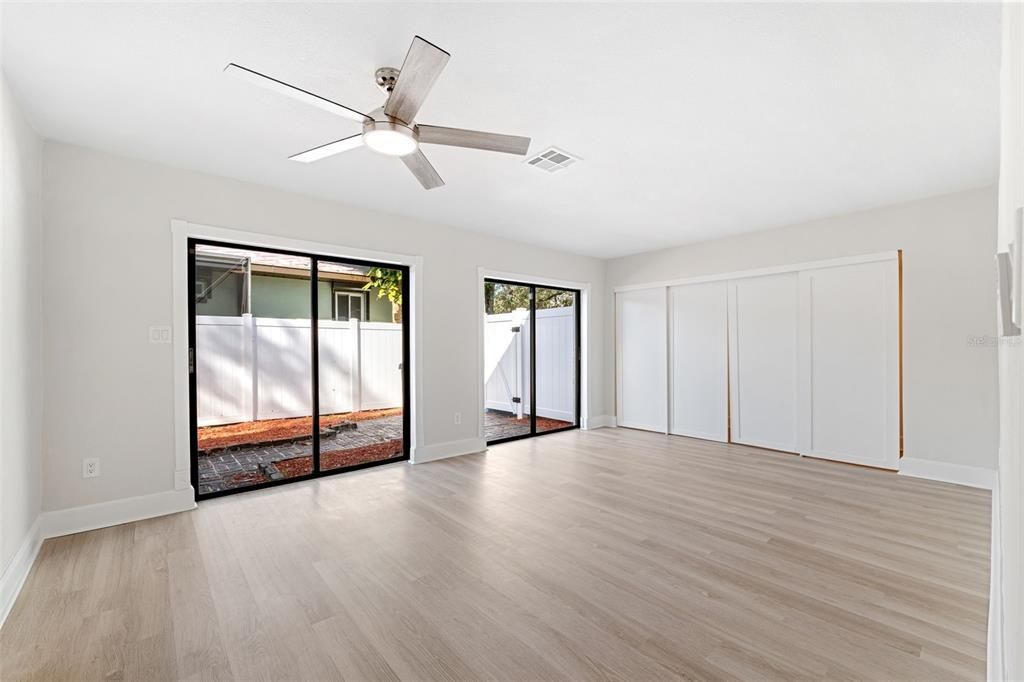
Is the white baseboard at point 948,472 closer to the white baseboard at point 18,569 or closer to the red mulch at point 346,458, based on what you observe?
the red mulch at point 346,458

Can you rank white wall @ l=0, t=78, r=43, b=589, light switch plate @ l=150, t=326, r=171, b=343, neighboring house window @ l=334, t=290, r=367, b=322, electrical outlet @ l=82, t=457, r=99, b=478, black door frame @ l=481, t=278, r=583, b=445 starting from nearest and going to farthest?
white wall @ l=0, t=78, r=43, b=589
electrical outlet @ l=82, t=457, r=99, b=478
light switch plate @ l=150, t=326, r=171, b=343
neighboring house window @ l=334, t=290, r=367, b=322
black door frame @ l=481, t=278, r=583, b=445

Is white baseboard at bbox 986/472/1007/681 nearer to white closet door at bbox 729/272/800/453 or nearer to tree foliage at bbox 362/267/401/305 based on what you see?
white closet door at bbox 729/272/800/453

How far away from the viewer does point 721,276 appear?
5652 millimetres

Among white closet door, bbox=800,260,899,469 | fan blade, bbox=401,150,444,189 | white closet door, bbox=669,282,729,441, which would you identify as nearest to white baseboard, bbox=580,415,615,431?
white closet door, bbox=669,282,729,441

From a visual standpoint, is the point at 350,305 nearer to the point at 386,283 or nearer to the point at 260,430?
the point at 386,283

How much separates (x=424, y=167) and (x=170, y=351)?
2468 mm

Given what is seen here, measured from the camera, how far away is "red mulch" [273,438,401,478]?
4141 millimetres

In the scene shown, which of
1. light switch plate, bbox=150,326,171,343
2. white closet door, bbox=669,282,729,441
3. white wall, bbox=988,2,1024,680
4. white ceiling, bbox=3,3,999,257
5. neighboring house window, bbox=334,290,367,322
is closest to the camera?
white wall, bbox=988,2,1024,680

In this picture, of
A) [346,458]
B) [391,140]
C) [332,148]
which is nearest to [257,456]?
[346,458]

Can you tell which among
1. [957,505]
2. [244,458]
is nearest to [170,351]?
[244,458]

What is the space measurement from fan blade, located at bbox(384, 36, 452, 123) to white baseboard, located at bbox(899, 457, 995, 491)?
5.20 meters

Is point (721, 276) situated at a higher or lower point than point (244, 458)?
higher

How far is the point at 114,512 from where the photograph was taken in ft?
10.3

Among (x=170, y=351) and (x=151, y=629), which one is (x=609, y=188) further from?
(x=151, y=629)
